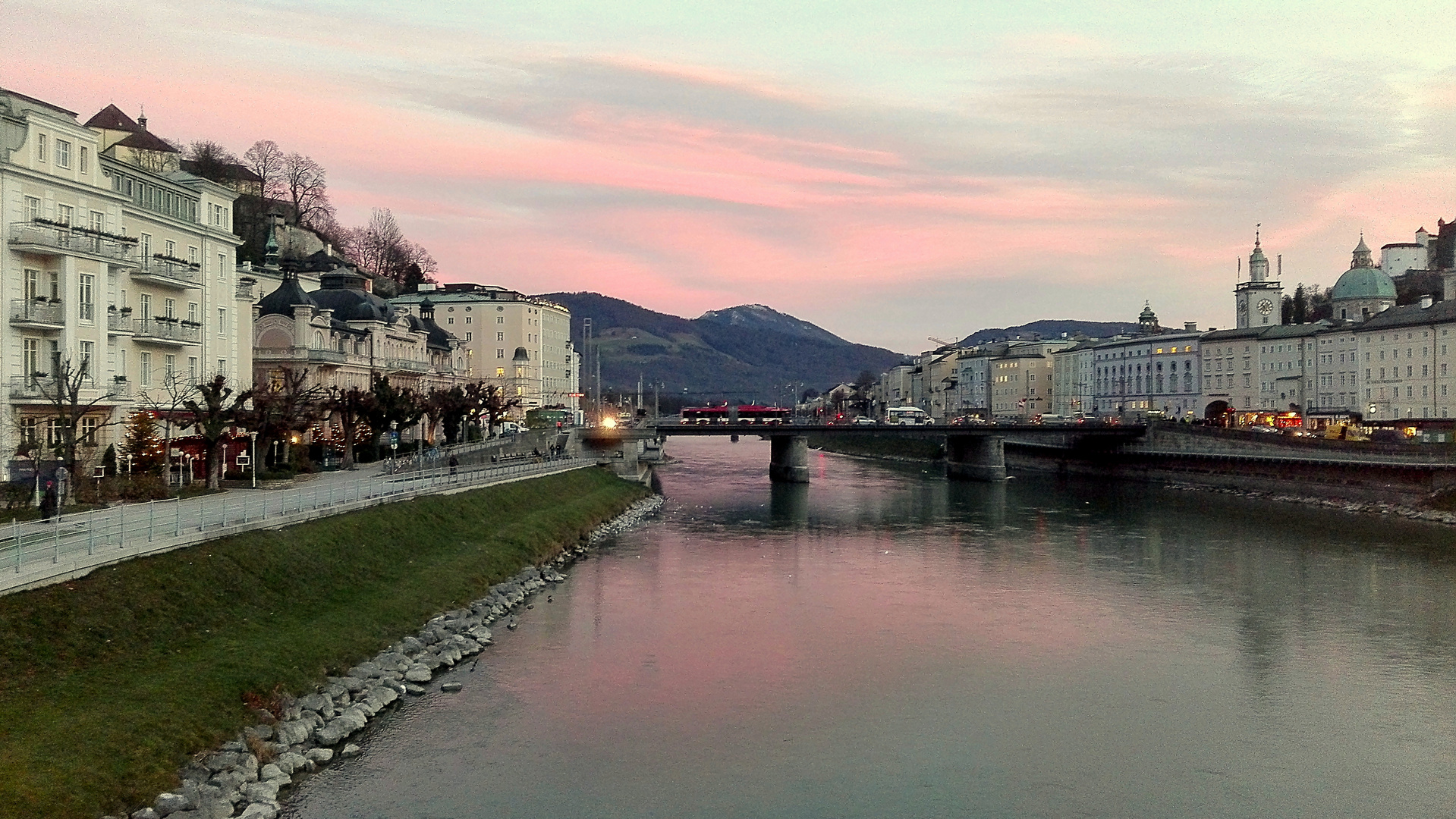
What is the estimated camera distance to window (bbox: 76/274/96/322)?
48.4 meters

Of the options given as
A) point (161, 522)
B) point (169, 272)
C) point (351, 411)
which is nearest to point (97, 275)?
point (169, 272)

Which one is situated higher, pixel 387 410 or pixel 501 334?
pixel 501 334

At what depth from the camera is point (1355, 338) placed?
5241 inches

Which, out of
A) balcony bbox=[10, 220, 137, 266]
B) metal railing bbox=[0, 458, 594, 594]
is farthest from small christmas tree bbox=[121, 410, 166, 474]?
balcony bbox=[10, 220, 137, 266]

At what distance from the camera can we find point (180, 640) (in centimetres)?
2838

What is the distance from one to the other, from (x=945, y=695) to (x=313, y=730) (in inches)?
644

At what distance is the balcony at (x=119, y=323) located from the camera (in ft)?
168

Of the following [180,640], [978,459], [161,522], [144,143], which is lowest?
[180,640]

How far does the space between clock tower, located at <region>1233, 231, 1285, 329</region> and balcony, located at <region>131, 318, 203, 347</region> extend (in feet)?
469

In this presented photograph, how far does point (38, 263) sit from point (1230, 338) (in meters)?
142

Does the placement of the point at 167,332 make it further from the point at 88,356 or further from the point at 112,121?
the point at 112,121

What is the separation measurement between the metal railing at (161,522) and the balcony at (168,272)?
38.7 feet

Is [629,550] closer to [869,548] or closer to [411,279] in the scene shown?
[869,548]

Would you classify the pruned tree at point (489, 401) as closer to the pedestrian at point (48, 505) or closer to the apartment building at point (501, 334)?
the apartment building at point (501, 334)
